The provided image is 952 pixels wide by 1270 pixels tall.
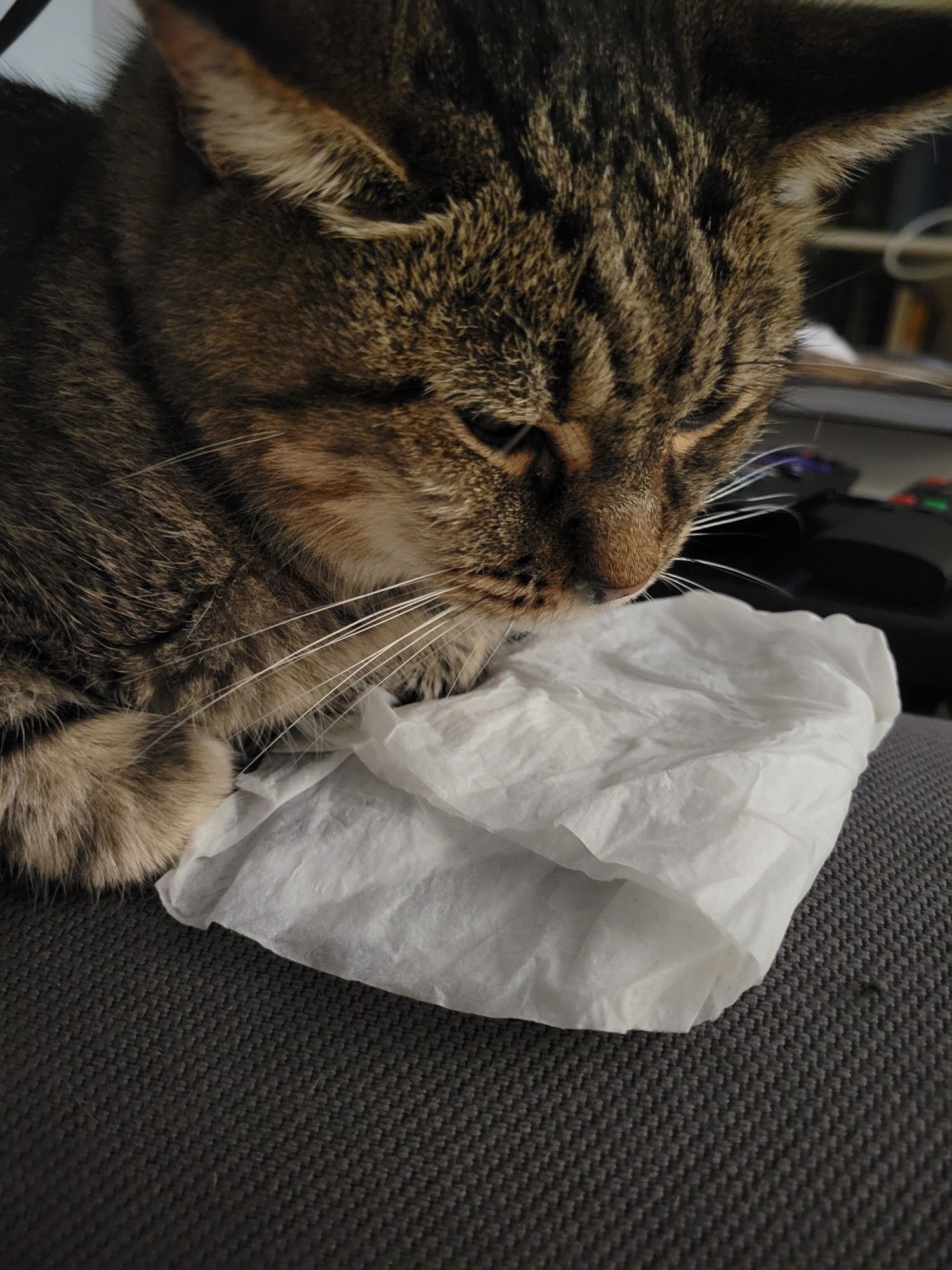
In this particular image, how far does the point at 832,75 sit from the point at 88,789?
28.4 inches

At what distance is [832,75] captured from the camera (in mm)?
649

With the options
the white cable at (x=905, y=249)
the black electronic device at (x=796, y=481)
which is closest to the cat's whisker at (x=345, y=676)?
the black electronic device at (x=796, y=481)

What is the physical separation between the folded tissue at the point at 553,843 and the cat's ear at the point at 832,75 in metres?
0.37

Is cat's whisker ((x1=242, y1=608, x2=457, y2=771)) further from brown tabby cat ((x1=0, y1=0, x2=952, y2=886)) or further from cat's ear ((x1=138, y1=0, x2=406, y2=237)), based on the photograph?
cat's ear ((x1=138, y1=0, x2=406, y2=237))

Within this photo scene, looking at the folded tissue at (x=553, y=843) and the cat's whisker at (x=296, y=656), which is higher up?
the cat's whisker at (x=296, y=656)

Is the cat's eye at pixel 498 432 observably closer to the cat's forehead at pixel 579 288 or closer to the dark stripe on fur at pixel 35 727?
the cat's forehead at pixel 579 288

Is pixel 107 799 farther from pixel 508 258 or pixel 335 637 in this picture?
pixel 508 258

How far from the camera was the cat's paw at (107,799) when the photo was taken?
1.97ft

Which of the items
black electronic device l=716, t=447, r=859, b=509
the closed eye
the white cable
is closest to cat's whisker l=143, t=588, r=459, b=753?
the closed eye

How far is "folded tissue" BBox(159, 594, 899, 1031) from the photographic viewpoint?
1.71ft

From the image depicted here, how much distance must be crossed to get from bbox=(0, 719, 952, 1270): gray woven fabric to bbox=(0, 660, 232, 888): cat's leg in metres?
0.05

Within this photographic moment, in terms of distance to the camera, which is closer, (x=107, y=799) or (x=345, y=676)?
(x=107, y=799)

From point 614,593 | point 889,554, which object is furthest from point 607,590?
point 889,554

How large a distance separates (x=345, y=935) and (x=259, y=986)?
0.19ft
